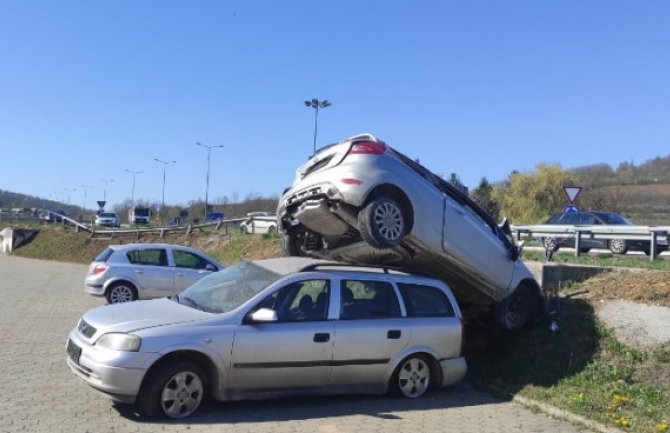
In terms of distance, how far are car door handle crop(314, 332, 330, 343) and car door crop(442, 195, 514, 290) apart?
2232 mm

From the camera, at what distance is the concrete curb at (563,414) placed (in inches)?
266

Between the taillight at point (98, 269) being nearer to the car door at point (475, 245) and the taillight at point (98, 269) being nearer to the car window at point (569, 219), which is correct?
the car door at point (475, 245)

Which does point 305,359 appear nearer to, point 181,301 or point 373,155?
point 181,301

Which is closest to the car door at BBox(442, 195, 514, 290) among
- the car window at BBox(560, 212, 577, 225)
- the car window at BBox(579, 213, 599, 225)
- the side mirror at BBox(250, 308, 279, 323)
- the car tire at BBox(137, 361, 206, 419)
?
the side mirror at BBox(250, 308, 279, 323)

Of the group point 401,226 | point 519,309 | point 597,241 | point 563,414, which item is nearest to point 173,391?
point 401,226

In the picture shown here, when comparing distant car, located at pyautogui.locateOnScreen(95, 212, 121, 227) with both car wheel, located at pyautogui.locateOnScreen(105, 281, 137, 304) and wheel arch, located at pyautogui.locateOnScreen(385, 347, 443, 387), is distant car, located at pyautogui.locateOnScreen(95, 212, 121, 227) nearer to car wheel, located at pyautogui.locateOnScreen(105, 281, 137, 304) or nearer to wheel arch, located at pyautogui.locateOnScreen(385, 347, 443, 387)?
car wheel, located at pyautogui.locateOnScreen(105, 281, 137, 304)

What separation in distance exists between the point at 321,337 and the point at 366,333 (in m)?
0.58

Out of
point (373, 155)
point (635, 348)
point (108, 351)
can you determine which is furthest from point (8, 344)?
point (635, 348)

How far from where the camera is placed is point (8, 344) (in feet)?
32.1

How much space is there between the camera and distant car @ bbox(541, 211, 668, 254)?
16.8 m

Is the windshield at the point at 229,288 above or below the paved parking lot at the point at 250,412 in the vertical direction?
above

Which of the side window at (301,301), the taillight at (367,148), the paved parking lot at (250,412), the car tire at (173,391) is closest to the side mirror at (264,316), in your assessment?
the side window at (301,301)

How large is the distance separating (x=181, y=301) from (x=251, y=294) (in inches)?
38.7

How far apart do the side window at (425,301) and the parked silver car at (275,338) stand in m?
0.02
